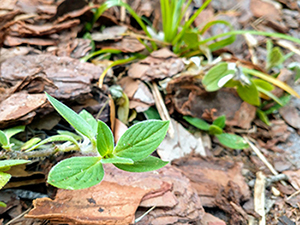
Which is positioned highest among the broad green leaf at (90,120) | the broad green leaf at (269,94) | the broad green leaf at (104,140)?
the broad green leaf at (104,140)

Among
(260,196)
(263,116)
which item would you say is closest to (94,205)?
(260,196)

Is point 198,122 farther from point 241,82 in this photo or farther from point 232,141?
point 241,82

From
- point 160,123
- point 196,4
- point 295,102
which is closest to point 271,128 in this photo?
point 295,102

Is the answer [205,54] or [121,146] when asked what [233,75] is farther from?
[121,146]

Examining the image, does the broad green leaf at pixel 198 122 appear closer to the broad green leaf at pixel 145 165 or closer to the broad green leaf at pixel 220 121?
the broad green leaf at pixel 220 121

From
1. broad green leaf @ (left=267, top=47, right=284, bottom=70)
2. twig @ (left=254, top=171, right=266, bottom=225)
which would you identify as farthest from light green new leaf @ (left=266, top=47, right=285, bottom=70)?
twig @ (left=254, top=171, right=266, bottom=225)

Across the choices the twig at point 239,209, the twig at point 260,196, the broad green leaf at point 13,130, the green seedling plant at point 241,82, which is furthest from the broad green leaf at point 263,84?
the broad green leaf at point 13,130
